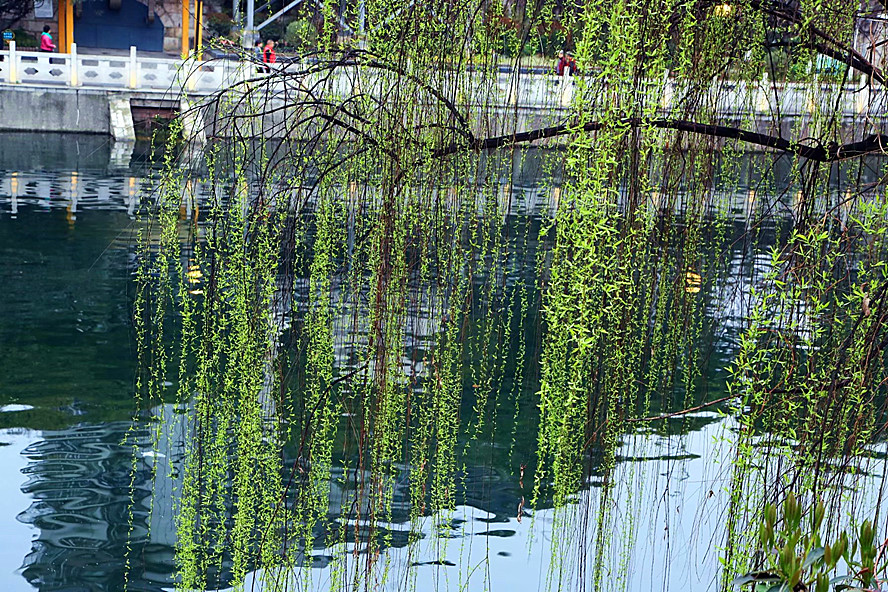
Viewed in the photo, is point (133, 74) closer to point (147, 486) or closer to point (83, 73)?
point (83, 73)

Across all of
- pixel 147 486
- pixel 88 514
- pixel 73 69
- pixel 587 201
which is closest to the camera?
pixel 587 201

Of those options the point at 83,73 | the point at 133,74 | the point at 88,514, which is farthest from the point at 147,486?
the point at 83,73

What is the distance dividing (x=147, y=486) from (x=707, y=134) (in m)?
2.87

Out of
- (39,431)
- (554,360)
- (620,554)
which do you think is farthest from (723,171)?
(39,431)

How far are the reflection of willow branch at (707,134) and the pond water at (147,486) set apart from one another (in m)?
0.27

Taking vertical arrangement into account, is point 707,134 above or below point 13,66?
below

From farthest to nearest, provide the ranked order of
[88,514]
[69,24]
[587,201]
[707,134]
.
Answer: [69,24] < [88,514] < [707,134] < [587,201]

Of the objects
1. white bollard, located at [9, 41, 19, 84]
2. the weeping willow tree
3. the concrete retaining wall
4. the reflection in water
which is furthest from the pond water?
white bollard, located at [9, 41, 19, 84]

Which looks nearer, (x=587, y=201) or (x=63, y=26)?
(x=587, y=201)

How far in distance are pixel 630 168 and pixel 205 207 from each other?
900cm

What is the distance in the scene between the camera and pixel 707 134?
2453 mm

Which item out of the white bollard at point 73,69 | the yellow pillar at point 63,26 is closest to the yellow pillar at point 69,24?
the yellow pillar at point 63,26

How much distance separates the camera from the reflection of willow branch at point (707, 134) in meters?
2.17

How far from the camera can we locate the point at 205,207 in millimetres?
10750
